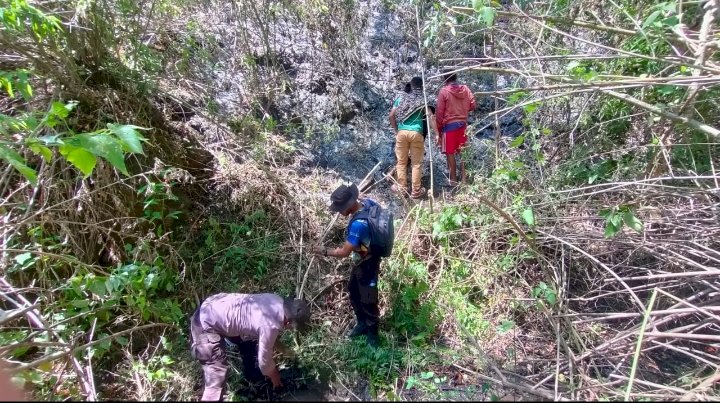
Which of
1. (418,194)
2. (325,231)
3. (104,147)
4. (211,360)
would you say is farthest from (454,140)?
(104,147)

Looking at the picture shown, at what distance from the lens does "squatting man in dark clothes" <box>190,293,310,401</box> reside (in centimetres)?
298

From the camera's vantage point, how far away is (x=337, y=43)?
649 centimetres

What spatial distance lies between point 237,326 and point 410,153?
9.89ft

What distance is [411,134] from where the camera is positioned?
202 inches

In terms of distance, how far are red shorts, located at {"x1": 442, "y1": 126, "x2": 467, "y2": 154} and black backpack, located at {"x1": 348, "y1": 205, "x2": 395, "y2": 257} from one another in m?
2.24

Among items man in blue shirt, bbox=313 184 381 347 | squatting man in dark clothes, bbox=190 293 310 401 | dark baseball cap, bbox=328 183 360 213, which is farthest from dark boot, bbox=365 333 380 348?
dark baseball cap, bbox=328 183 360 213

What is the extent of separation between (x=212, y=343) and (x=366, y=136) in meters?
3.73

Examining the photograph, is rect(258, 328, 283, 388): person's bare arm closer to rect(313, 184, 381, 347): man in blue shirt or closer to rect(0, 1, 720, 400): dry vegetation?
rect(0, 1, 720, 400): dry vegetation

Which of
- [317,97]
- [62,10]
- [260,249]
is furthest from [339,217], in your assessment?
[62,10]

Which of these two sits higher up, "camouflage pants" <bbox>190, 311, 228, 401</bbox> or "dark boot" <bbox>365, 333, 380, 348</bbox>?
"camouflage pants" <bbox>190, 311, 228, 401</bbox>

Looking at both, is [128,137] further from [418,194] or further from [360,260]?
[418,194]

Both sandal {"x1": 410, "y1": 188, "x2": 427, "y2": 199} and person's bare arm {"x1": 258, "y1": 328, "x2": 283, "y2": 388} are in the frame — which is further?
sandal {"x1": 410, "y1": 188, "x2": 427, "y2": 199}

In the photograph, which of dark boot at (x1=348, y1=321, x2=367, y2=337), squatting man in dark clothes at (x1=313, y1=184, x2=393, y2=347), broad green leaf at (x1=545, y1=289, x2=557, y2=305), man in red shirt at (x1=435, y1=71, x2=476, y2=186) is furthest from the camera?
man in red shirt at (x1=435, y1=71, x2=476, y2=186)

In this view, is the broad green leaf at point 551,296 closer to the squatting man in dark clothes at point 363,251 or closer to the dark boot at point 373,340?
the squatting man in dark clothes at point 363,251
